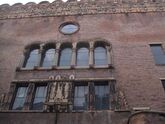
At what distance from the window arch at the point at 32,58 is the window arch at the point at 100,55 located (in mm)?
3275

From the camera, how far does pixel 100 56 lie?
13711mm

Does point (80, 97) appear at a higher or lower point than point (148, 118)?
higher

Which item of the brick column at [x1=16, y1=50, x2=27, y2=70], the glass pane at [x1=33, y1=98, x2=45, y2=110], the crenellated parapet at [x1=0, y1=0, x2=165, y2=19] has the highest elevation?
the crenellated parapet at [x1=0, y1=0, x2=165, y2=19]

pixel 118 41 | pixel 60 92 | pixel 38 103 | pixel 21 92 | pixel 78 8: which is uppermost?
pixel 78 8

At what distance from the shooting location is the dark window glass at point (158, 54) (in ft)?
42.9

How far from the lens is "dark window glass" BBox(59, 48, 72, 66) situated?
44.2ft

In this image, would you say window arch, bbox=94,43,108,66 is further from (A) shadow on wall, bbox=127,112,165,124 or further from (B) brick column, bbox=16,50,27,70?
(A) shadow on wall, bbox=127,112,165,124

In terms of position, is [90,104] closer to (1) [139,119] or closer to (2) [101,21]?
(1) [139,119]

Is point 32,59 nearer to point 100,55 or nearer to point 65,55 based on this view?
point 65,55

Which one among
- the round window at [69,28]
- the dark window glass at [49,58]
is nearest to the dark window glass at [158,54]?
the round window at [69,28]

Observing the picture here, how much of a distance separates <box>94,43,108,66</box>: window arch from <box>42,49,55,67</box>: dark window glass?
2.39 m

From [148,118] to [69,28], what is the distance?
8307 millimetres

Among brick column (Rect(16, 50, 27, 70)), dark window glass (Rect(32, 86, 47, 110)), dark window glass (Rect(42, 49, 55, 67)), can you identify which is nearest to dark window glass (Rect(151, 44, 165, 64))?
dark window glass (Rect(42, 49, 55, 67))

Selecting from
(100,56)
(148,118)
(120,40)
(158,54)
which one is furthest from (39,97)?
(158,54)
